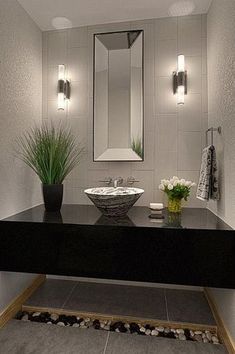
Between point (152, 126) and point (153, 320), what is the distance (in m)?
1.60

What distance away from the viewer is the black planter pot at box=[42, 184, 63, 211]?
6.18 feet

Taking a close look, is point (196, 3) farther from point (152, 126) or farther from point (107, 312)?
point (107, 312)

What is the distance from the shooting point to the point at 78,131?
222cm

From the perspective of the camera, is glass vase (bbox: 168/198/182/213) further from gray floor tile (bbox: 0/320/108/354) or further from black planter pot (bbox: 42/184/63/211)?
gray floor tile (bbox: 0/320/108/354)

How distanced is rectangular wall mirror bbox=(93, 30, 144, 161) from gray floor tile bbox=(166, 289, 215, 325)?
1.27 metres

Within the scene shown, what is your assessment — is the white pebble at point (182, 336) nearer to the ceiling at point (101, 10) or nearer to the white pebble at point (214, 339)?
the white pebble at point (214, 339)

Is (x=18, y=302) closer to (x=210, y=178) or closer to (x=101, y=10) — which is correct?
(x=210, y=178)

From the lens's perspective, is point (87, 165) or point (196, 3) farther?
point (87, 165)

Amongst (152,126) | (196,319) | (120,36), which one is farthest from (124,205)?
(120,36)

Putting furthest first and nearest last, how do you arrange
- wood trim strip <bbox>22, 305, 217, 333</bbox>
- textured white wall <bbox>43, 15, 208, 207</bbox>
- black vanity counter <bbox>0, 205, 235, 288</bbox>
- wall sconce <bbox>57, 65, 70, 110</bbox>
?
wall sconce <bbox>57, 65, 70, 110</bbox>
textured white wall <bbox>43, 15, 208, 207</bbox>
wood trim strip <bbox>22, 305, 217, 333</bbox>
black vanity counter <bbox>0, 205, 235, 288</bbox>

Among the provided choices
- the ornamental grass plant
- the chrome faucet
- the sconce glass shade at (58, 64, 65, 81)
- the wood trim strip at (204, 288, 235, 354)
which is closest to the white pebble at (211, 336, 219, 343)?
the wood trim strip at (204, 288, 235, 354)

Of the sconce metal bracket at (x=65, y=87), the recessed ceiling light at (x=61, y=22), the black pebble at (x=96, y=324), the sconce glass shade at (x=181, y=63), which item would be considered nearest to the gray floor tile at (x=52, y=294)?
the black pebble at (x=96, y=324)

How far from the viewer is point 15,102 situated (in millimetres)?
1861

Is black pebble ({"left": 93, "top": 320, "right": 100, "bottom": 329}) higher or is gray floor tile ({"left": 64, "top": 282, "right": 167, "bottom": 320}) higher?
gray floor tile ({"left": 64, "top": 282, "right": 167, "bottom": 320})
